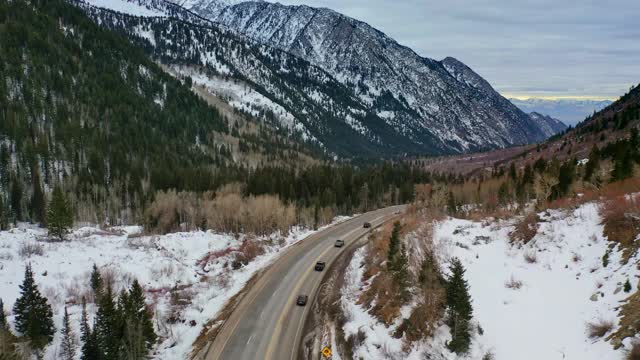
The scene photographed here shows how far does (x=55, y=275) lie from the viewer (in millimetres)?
59656

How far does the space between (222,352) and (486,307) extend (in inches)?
1116

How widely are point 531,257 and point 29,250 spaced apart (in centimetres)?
6882

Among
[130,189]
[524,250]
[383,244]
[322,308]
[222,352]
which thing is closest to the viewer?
[524,250]

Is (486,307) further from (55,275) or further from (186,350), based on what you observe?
(55,275)

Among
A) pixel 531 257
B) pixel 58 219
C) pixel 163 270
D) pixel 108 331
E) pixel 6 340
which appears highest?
pixel 58 219

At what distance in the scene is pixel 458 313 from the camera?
27391mm

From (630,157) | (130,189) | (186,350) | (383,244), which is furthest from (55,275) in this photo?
(130,189)

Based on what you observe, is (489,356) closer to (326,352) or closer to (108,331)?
(326,352)

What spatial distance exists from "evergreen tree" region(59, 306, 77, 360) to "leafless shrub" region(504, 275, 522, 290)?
45.5m

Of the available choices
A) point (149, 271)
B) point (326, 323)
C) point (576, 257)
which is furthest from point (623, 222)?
point (149, 271)

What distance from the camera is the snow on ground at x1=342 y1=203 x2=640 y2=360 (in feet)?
75.0

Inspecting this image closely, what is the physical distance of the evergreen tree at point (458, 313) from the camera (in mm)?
26250

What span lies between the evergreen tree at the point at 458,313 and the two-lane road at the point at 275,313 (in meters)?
21.3

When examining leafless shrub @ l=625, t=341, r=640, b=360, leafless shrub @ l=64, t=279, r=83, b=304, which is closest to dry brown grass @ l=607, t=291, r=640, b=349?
leafless shrub @ l=625, t=341, r=640, b=360
